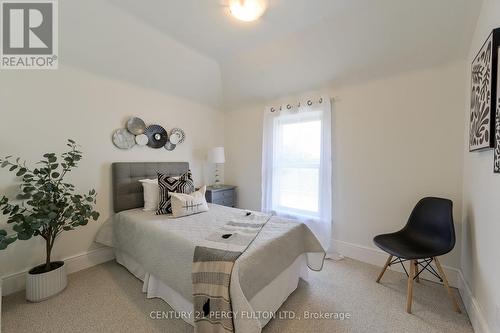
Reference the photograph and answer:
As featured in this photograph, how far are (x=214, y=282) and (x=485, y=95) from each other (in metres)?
2.16

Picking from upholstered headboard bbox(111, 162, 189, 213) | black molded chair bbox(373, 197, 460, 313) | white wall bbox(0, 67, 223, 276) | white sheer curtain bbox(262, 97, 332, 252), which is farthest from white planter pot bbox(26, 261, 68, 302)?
black molded chair bbox(373, 197, 460, 313)

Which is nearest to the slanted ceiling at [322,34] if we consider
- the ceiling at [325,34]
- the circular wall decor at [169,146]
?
the ceiling at [325,34]

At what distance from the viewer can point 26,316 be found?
1600 mm

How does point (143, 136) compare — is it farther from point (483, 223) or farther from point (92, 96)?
point (483, 223)

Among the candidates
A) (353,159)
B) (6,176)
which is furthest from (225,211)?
(6,176)

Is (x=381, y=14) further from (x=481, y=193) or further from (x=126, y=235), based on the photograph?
(x=126, y=235)

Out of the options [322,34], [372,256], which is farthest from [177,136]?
[372,256]

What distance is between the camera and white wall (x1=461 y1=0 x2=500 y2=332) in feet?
4.00

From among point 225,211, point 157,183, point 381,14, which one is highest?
point 381,14

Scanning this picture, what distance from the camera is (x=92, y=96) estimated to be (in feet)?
7.57

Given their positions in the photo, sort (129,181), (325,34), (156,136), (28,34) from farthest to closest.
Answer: (156,136) → (129,181) → (325,34) → (28,34)

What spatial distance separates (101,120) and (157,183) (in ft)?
3.20

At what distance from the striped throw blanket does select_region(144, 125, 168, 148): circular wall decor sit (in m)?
1.86

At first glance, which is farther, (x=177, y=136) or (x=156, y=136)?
(x=177, y=136)
